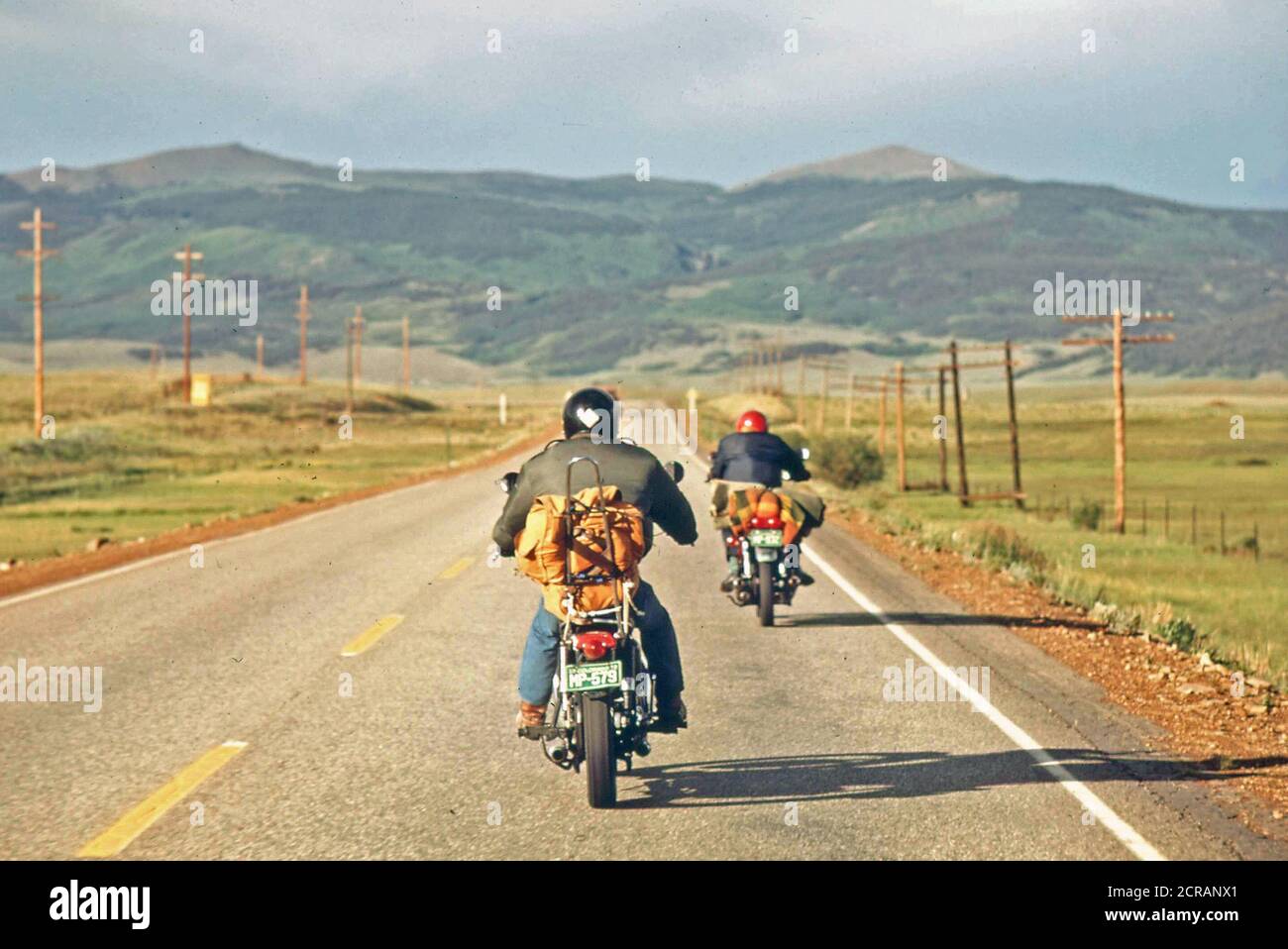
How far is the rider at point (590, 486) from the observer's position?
8.12 m

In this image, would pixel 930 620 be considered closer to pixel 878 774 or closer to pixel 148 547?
pixel 878 774

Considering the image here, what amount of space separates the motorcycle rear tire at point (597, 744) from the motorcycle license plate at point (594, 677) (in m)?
0.12

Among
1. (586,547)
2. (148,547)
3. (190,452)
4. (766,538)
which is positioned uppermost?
(190,452)

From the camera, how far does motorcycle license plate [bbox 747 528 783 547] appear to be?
14711 millimetres

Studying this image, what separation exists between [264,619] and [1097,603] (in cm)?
826

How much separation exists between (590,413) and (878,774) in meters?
2.43

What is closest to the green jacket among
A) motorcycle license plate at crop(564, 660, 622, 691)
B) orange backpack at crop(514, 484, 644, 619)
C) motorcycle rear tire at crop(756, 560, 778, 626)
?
orange backpack at crop(514, 484, 644, 619)

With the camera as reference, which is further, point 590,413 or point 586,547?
point 590,413

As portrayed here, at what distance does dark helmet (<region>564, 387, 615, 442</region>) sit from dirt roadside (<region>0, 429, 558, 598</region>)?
36.1 ft

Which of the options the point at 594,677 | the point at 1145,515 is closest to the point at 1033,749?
the point at 594,677

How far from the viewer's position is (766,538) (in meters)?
14.7
